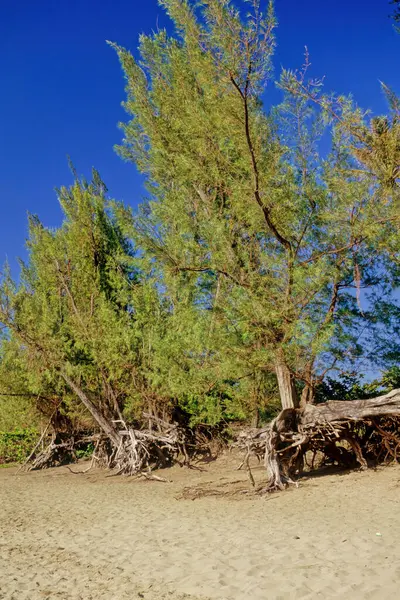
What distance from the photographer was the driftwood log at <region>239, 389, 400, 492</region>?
1116 cm

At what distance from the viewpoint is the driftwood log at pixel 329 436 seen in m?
11.2

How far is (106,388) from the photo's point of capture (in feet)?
61.3

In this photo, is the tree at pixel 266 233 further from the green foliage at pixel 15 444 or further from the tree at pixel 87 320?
the green foliage at pixel 15 444

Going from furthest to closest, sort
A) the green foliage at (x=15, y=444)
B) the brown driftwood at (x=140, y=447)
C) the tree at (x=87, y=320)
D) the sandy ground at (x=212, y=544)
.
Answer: the green foliage at (x=15, y=444)
the tree at (x=87, y=320)
the brown driftwood at (x=140, y=447)
the sandy ground at (x=212, y=544)

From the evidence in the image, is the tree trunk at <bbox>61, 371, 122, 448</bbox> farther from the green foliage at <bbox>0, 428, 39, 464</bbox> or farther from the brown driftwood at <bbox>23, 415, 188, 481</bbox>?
the green foliage at <bbox>0, 428, 39, 464</bbox>

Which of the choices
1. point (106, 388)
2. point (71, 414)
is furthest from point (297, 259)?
point (71, 414)

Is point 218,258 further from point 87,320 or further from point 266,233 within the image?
point 87,320

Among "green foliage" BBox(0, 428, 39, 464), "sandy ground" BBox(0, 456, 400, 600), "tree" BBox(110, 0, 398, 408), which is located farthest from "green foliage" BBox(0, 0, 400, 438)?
"green foliage" BBox(0, 428, 39, 464)

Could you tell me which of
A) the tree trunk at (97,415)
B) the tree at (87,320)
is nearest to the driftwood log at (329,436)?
the tree at (87,320)

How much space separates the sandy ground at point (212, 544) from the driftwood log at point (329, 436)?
0.65 meters

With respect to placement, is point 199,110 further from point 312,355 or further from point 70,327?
point 70,327

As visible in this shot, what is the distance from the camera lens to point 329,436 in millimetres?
11688

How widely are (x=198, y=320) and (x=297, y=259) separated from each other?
2962 mm

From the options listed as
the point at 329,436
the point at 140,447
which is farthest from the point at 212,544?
the point at 140,447
